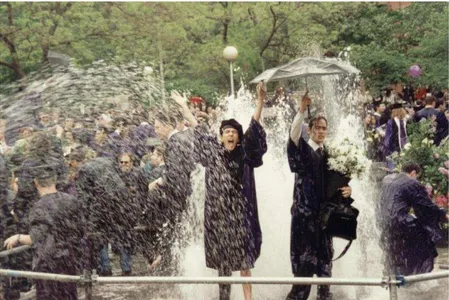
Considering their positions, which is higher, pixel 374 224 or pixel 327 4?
pixel 327 4

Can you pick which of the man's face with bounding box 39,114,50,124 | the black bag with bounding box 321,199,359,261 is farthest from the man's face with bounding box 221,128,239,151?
the man's face with bounding box 39,114,50,124

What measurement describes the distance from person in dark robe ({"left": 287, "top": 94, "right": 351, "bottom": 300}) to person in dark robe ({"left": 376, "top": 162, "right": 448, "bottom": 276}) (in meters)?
0.98

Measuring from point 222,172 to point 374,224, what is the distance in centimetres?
276

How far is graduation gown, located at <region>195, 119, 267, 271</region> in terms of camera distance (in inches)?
358

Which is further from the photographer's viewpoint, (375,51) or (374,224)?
(375,51)

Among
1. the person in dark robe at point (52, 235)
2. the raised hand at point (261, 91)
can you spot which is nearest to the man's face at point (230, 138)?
the raised hand at point (261, 91)

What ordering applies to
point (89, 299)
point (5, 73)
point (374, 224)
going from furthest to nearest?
1. point (5, 73)
2. point (374, 224)
3. point (89, 299)

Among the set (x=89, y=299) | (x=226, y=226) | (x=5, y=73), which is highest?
(x=5, y=73)

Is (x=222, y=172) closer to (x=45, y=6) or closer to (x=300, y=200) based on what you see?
(x=300, y=200)

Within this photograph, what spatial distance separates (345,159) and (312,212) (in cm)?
58

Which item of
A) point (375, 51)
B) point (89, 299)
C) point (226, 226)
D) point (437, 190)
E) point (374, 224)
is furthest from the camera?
point (375, 51)

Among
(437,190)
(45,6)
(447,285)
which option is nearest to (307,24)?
(45,6)

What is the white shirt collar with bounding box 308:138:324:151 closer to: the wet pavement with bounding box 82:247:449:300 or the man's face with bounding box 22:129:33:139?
the wet pavement with bounding box 82:247:449:300

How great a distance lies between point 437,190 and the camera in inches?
509
